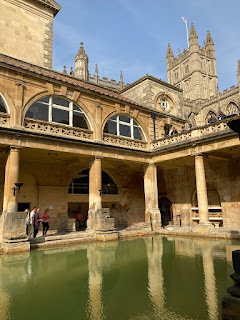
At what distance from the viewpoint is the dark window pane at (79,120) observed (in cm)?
1520

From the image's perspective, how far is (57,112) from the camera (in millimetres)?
14547

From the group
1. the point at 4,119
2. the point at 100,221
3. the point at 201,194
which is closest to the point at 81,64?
the point at 4,119

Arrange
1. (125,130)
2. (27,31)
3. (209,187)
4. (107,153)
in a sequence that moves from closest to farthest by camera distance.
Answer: (107,153) < (27,31) < (125,130) < (209,187)

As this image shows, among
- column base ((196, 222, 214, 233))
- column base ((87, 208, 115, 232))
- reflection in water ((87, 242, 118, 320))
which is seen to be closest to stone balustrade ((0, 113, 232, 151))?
column base ((87, 208, 115, 232))

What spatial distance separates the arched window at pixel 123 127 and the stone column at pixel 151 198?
2632 mm

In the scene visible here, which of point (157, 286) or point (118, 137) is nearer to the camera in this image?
point (157, 286)

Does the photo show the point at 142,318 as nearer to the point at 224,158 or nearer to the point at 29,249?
the point at 29,249

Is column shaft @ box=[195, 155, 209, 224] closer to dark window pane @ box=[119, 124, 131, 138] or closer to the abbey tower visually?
dark window pane @ box=[119, 124, 131, 138]

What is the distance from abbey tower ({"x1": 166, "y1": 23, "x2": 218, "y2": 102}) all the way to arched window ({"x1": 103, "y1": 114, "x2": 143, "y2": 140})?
202 feet

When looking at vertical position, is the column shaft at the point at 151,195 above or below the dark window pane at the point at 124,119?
below

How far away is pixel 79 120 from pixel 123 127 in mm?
3680

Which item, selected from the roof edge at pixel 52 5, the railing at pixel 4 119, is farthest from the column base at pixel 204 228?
the roof edge at pixel 52 5

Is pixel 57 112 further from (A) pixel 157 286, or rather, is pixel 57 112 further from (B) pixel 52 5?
(A) pixel 157 286

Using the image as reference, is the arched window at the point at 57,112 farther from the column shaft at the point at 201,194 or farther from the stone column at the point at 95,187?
the column shaft at the point at 201,194
